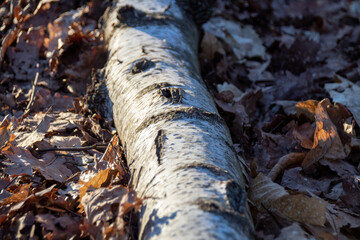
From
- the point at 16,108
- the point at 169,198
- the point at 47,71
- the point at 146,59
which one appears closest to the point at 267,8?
the point at 146,59

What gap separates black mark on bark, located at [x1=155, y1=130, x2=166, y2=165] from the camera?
177 cm

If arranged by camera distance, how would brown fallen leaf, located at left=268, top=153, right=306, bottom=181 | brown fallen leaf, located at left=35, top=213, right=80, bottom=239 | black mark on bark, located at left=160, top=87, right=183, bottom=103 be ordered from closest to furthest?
1. brown fallen leaf, located at left=35, top=213, right=80, bottom=239
2. black mark on bark, located at left=160, top=87, right=183, bottom=103
3. brown fallen leaf, located at left=268, top=153, right=306, bottom=181

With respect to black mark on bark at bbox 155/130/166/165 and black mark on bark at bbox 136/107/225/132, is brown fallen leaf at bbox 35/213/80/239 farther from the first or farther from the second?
black mark on bark at bbox 136/107/225/132

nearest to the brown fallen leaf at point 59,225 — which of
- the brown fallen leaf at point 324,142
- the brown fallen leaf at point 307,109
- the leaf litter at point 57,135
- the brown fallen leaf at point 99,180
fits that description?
the leaf litter at point 57,135

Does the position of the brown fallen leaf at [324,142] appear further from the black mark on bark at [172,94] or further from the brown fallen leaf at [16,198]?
the brown fallen leaf at [16,198]

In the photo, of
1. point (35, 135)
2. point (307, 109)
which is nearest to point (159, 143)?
point (35, 135)

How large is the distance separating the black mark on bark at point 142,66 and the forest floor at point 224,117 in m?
0.48

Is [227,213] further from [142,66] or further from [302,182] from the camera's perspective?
[142,66]

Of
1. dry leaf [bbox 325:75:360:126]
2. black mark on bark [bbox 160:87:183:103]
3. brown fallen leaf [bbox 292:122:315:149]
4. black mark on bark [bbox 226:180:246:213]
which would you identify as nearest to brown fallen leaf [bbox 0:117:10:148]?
black mark on bark [bbox 160:87:183:103]

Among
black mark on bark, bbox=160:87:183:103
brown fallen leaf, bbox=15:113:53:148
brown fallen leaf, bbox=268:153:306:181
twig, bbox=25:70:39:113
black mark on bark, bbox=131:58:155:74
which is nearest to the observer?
black mark on bark, bbox=160:87:183:103

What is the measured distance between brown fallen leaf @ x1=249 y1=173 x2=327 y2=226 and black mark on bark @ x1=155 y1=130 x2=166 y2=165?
0.61m

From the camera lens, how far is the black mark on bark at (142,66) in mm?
2529

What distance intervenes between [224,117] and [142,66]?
846mm

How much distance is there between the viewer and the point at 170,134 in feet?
6.15
